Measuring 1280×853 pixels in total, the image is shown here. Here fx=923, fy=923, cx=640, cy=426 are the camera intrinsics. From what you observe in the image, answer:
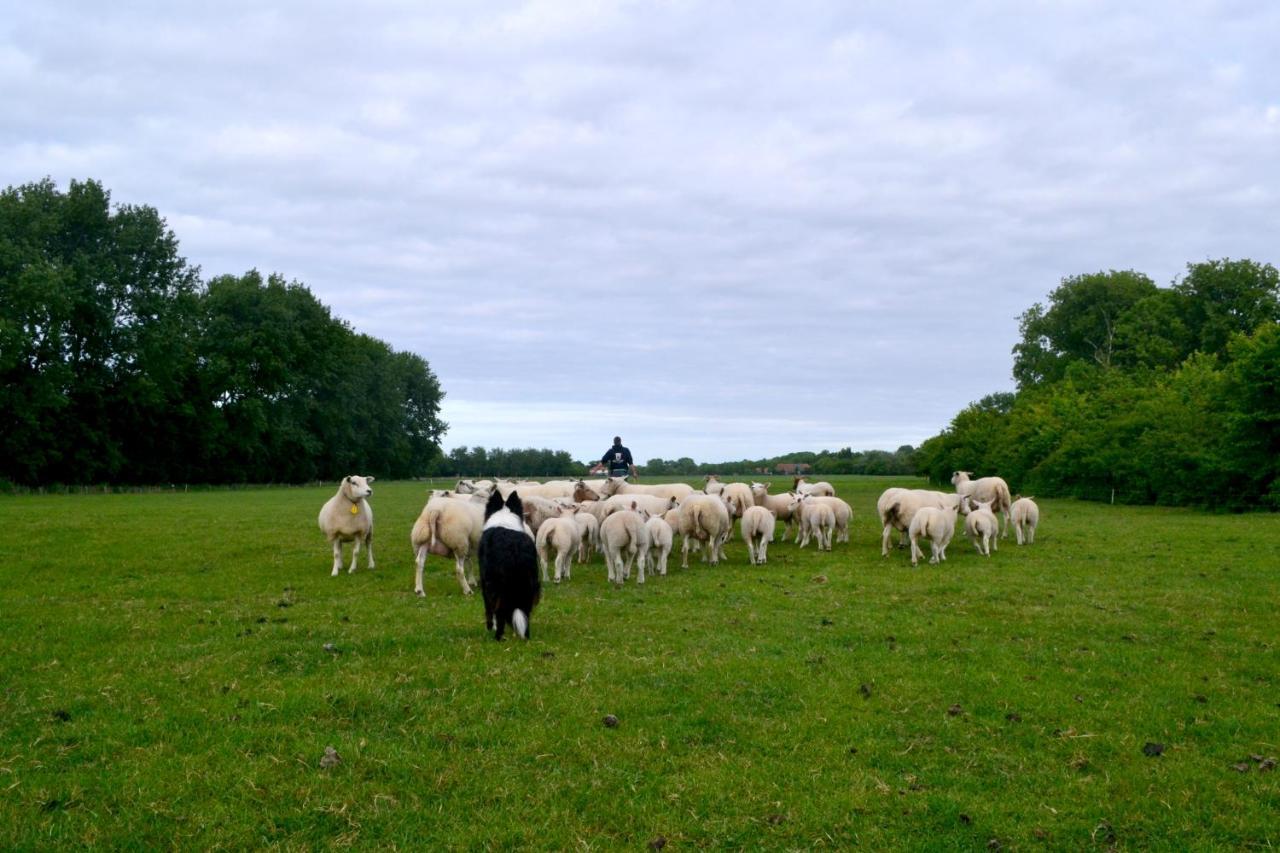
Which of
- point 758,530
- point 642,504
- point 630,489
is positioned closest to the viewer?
point 758,530

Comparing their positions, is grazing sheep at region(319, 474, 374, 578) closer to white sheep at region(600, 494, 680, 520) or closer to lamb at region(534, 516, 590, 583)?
lamb at region(534, 516, 590, 583)

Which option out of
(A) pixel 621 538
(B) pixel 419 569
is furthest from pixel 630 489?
(B) pixel 419 569

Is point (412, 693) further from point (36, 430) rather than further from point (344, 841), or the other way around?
point (36, 430)

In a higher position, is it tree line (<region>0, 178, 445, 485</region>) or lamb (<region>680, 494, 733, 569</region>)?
tree line (<region>0, 178, 445, 485</region>)

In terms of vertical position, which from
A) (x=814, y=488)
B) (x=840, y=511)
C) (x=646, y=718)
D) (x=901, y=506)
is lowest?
(x=646, y=718)

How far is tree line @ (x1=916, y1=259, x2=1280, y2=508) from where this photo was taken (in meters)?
33.6

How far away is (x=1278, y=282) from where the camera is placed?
233 feet

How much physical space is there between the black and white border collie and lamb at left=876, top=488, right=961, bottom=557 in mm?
10725

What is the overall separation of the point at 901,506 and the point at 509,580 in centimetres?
1164

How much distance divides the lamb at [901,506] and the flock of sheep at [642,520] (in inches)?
0.9

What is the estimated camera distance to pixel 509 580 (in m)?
10.1

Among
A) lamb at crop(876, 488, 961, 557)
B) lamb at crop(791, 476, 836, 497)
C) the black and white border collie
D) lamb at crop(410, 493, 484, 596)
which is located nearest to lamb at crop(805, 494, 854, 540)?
lamb at crop(876, 488, 961, 557)

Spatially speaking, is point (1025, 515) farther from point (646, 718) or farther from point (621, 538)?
point (646, 718)


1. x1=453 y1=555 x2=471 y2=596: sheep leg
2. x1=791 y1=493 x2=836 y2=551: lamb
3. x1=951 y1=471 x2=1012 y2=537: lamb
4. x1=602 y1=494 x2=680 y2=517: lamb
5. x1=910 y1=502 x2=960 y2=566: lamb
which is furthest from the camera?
x1=951 y1=471 x2=1012 y2=537: lamb
